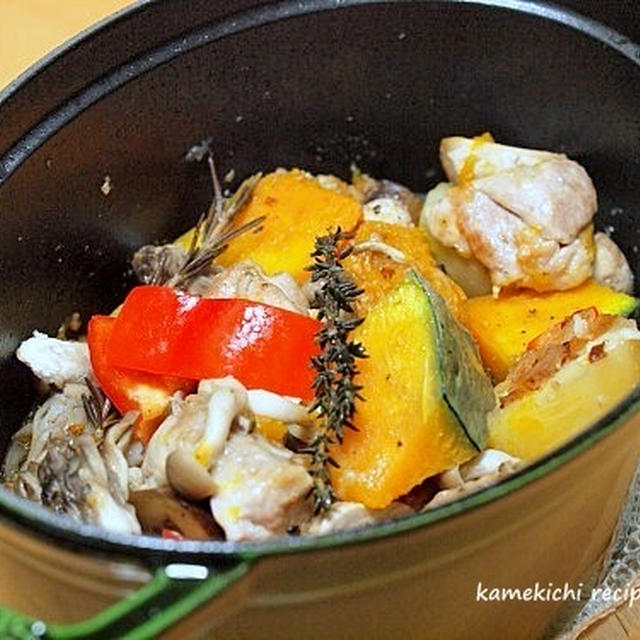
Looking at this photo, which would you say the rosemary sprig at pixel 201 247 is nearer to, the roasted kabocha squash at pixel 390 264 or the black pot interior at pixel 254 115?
the black pot interior at pixel 254 115

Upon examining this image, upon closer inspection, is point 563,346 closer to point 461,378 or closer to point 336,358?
point 461,378

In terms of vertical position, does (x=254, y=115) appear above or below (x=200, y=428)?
above

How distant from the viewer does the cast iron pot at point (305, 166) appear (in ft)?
2.68

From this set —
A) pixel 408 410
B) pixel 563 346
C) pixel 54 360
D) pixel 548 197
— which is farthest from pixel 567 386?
pixel 54 360

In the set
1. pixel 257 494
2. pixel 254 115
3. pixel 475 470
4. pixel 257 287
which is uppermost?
pixel 254 115

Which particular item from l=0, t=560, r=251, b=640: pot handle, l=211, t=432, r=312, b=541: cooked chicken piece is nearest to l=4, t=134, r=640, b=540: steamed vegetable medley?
l=211, t=432, r=312, b=541: cooked chicken piece

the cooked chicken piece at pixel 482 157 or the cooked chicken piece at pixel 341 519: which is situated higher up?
the cooked chicken piece at pixel 482 157

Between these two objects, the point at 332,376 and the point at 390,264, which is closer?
the point at 332,376

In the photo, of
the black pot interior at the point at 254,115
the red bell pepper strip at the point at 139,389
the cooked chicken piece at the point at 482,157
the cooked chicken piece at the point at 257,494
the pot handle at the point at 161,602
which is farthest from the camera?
the cooked chicken piece at the point at 482,157

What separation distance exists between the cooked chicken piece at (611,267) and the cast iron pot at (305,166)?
1.6 inches

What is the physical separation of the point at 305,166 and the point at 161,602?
0.83m

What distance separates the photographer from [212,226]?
139 centimetres

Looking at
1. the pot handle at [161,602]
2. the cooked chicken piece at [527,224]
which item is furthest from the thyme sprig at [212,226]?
the pot handle at [161,602]

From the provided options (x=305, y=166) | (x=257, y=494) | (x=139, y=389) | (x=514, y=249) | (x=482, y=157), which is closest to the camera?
(x=257, y=494)
